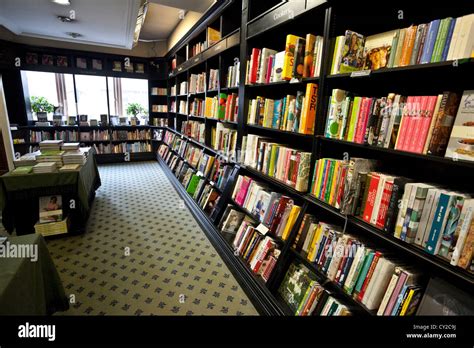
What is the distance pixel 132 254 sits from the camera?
2.64m

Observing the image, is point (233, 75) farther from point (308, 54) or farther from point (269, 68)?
point (308, 54)

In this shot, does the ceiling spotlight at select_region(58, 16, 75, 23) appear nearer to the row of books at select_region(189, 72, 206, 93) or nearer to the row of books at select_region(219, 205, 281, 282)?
the row of books at select_region(189, 72, 206, 93)

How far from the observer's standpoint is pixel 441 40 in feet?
3.29

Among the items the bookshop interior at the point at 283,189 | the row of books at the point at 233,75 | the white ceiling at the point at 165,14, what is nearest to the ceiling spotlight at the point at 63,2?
the bookshop interior at the point at 283,189

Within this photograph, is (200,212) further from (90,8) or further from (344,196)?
(90,8)

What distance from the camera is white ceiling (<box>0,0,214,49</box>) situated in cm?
349

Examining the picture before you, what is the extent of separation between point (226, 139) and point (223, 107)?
0.42 metres

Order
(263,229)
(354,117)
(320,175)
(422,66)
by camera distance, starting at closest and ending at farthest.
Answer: (422,66)
(354,117)
(320,175)
(263,229)

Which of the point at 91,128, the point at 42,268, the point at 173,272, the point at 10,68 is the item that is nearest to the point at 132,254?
the point at 173,272

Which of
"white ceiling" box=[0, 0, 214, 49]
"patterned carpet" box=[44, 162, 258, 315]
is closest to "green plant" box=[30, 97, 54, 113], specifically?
"white ceiling" box=[0, 0, 214, 49]

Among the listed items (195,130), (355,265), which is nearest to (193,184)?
(195,130)

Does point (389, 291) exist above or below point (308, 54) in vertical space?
below

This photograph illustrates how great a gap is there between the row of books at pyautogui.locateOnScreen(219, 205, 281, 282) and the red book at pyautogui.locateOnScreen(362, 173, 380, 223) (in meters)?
0.84

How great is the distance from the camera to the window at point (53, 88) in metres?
5.81
